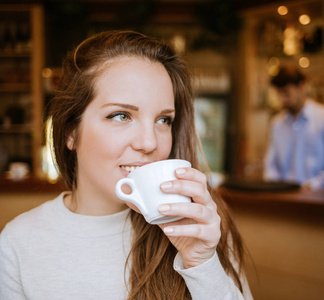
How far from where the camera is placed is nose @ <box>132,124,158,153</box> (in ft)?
3.22

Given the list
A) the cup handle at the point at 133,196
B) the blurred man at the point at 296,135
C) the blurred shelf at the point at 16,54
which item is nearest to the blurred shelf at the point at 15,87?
the blurred shelf at the point at 16,54

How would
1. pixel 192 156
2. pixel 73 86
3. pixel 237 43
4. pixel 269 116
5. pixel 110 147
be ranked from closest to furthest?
pixel 110 147 < pixel 73 86 < pixel 192 156 < pixel 269 116 < pixel 237 43

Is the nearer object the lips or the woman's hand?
the woman's hand

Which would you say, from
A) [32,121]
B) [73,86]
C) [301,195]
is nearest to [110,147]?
[73,86]

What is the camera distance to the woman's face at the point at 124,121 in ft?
3.29

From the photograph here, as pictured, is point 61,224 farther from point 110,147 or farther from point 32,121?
point 32,121

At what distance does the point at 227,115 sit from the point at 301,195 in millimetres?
3447

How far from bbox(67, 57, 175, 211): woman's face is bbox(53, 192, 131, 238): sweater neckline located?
15 centimetres

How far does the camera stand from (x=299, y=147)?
11.7 feet

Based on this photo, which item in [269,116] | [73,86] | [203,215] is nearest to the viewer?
[203,215]

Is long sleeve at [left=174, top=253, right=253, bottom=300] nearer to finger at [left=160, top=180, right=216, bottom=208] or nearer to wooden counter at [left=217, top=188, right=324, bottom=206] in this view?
finger at [left=160, top=180, right=216, bottom=208]

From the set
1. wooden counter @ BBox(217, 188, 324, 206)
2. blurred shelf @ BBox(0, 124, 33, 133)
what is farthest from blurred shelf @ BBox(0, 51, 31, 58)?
wooden counter @ BBox(217, 188, 324, 206)

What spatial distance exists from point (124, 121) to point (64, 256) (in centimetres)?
45

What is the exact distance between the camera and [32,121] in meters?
5.38
